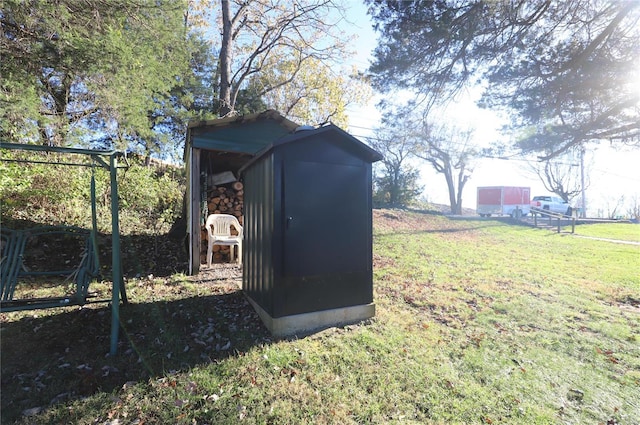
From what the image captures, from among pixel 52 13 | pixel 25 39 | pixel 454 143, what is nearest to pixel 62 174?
pixel 25 39

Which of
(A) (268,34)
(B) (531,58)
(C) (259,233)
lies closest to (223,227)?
(C) (259,233)

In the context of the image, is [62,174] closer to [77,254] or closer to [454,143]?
[77,254]

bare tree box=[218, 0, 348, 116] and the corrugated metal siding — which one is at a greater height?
bare tree box=[218, 0, 348, 116]

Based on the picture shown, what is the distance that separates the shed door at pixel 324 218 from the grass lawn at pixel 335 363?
0.73 metres

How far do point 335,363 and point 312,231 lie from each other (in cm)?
125

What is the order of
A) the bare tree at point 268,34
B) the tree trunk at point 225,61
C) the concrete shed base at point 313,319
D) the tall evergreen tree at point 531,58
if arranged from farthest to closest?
the bare tree at point 268,34
the tree trunk at point 225,61
the tall evergreen tree at point 531,58
the concrete shed base at point 313,319

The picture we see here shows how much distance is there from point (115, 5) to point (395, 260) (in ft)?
22.3

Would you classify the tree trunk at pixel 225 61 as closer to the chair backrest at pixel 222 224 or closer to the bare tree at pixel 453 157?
the chair backrest at pixel 222 224

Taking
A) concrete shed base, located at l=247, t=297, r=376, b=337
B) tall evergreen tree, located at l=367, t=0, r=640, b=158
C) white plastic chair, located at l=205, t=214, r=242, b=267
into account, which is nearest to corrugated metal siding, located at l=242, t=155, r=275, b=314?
concrete shed base, located at l=247, t=297, r=376, b=337

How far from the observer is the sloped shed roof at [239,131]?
5.04 metres

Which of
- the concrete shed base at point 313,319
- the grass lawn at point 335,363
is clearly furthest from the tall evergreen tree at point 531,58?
the concrete shed base at point 313,319

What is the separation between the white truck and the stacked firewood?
18.5 metres

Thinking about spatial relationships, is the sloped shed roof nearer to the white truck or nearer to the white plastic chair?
the white plastic chair

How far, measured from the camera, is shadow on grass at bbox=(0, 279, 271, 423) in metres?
2.13
